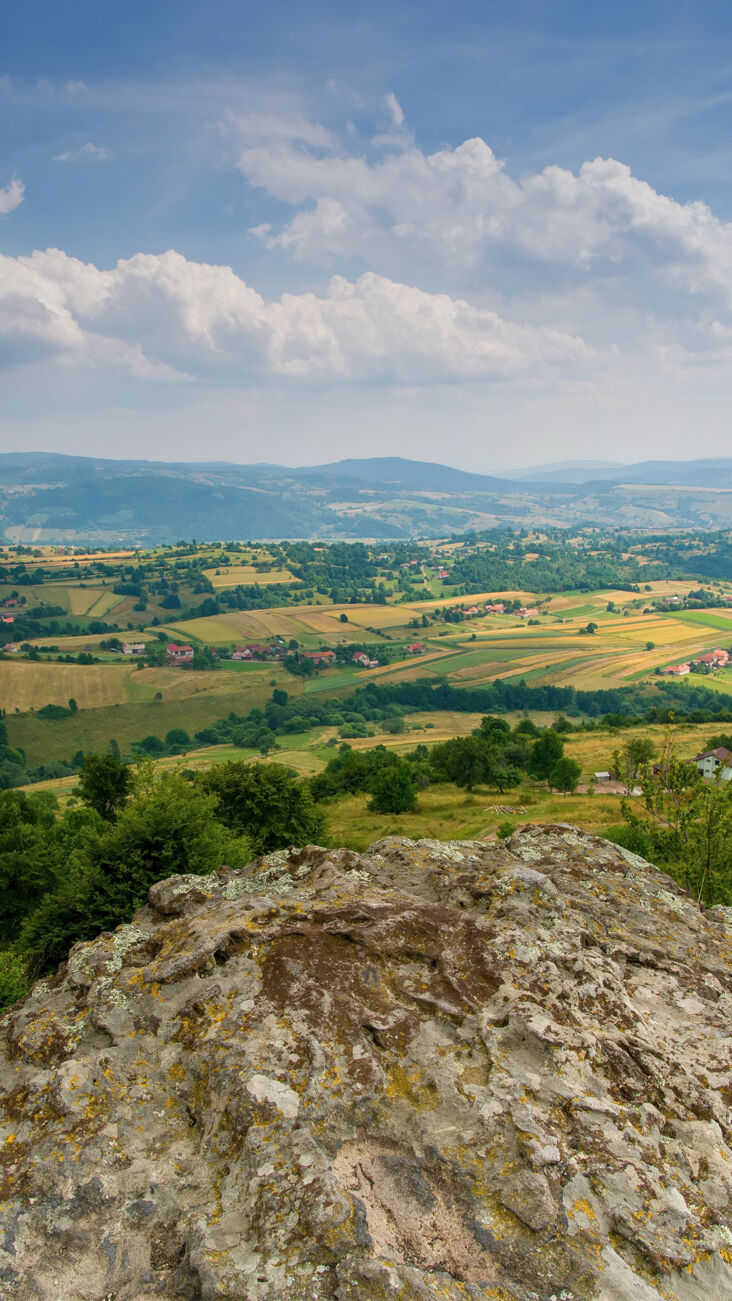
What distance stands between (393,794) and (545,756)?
19.3 meters

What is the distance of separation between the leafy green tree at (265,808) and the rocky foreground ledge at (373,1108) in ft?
77.0

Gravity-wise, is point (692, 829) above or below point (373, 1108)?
below

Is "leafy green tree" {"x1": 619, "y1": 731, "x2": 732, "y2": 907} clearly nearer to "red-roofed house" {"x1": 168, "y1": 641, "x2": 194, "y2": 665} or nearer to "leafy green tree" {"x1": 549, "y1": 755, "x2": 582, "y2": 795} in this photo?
"leafy green tree" {"x1": 549, "y1": 755, "x2": 582, "y2": 795}

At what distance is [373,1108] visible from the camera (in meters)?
9.89

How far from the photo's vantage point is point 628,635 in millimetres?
186750

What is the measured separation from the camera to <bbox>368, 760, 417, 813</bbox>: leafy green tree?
58.8 metres

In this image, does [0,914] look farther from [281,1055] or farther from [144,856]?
[281,1055]

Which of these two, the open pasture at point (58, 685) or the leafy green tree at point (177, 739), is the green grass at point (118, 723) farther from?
the open pasture at point (58, 685)

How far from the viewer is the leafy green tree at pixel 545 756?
68.5 metres

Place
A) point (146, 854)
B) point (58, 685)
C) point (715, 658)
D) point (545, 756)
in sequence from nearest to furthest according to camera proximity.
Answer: point (146, 854) < point (545, 756) < point (58, 685) < point (715, 658)

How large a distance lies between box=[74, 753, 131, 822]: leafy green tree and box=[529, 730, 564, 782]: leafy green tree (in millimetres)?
42244

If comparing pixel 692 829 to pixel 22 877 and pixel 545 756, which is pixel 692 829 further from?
pixel 545 756

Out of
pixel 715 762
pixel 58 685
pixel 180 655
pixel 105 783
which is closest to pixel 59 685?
pixel 58 685

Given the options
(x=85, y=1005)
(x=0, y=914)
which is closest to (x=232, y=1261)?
(x=85, y=1005)
